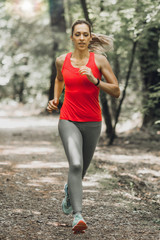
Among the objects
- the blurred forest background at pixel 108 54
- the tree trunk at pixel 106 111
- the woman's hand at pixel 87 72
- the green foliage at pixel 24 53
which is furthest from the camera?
the green foliage at pixel 24 53

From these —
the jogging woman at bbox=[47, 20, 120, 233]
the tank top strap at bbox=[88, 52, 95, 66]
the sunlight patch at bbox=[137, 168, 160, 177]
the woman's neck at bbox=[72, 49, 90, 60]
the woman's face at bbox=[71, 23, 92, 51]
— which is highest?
the woman's face at bbox=[71, 23, 92, 51]

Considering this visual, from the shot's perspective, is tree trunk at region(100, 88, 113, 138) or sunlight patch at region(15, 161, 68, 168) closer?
sunlight patch at region(15, 161, 68, 168)

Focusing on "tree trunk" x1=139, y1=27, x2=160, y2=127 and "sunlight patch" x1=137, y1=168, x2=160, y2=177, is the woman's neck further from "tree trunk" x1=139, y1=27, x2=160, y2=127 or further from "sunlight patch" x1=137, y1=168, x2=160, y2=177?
"tree trunk" x1=139, y1=27, x2=160, y2=127

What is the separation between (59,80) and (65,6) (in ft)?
60.6

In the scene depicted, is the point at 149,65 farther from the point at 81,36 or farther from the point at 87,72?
the point at 87,72

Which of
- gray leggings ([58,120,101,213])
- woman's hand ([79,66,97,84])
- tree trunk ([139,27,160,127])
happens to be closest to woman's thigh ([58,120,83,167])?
gray leggings ([58,120,101,213])

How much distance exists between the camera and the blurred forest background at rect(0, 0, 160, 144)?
30.2ft

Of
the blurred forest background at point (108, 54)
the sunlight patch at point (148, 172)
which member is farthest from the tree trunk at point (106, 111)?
the sunlight patch at point (148, 172)

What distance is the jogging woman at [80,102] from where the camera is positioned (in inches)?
147

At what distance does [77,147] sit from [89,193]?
88.2 inches

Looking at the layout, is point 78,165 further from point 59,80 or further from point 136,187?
point 136,187

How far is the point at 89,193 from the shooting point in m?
5.85

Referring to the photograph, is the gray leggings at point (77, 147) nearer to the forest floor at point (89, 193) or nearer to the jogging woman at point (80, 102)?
the jogging woman at point (80, 102)

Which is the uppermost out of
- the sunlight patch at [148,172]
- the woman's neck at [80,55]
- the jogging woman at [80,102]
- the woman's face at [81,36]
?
the woman's face at [81,36]
